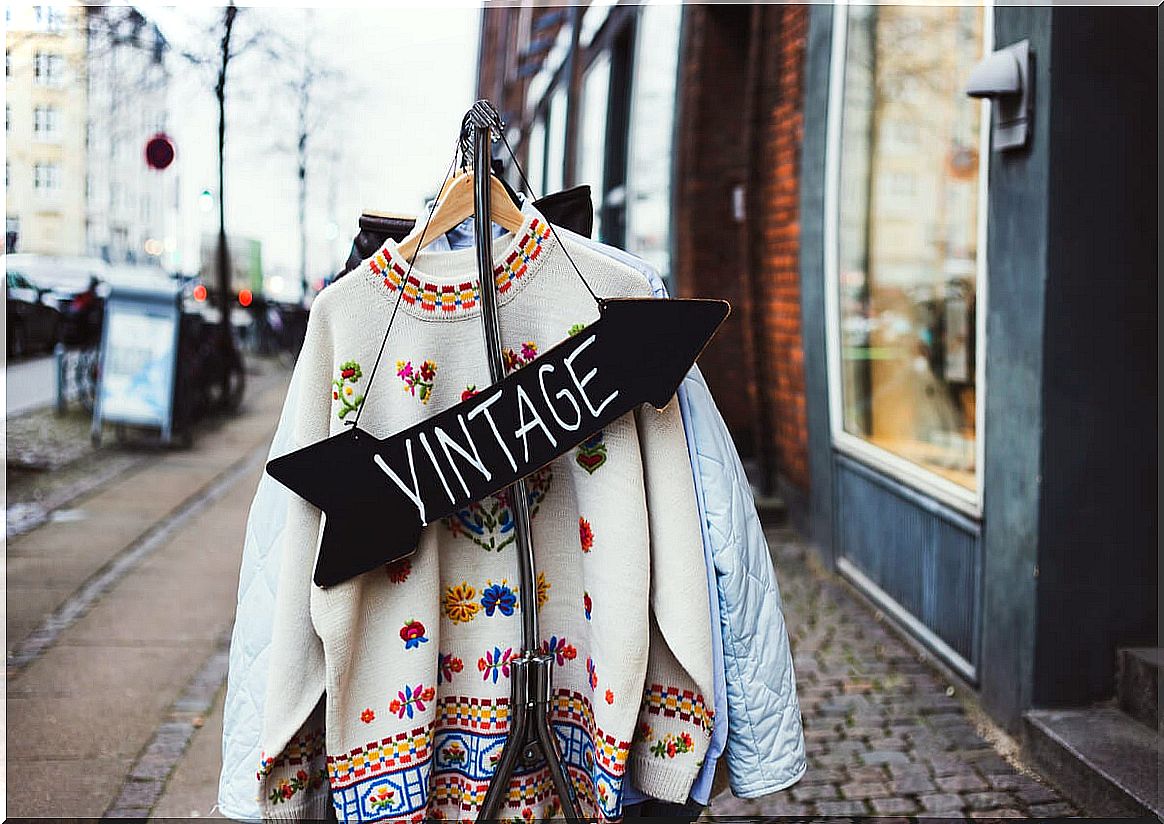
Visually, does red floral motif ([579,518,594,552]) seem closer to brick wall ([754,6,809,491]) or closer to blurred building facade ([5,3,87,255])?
brick wall ([754,6,809,491])

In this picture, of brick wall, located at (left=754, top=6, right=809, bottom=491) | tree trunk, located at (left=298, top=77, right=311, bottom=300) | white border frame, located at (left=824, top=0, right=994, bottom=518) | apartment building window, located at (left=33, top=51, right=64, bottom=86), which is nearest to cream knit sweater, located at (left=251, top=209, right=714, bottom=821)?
white border frame, located at (left=824, top=0, right=994, bottom=518)

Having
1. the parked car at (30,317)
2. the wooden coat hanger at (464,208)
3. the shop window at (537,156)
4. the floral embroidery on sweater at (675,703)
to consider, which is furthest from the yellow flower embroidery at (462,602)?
the shop window at (537,156)

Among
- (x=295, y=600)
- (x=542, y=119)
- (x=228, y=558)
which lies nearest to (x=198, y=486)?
(x=228, y=558)

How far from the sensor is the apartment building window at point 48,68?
714cm

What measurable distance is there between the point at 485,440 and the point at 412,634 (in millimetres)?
369

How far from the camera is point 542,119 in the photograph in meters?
17.3

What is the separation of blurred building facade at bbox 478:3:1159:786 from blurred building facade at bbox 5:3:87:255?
166 inches

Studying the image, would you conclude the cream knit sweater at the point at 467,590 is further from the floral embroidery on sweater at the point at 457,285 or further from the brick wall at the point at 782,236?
the brick wall at the point at 782,236

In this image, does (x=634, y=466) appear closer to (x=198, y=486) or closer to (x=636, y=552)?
(x=636, y=552)

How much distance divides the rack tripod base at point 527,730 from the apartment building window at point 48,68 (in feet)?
21.3

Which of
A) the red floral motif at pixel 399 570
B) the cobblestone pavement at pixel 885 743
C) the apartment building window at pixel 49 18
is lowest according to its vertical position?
the cobblestone pavement at pixel 885 743

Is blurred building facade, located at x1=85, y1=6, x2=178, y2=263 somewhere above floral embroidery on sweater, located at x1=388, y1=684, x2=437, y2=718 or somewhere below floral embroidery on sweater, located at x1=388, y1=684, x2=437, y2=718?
above

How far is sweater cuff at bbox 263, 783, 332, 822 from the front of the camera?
201 centimetres

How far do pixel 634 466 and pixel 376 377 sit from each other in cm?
46
